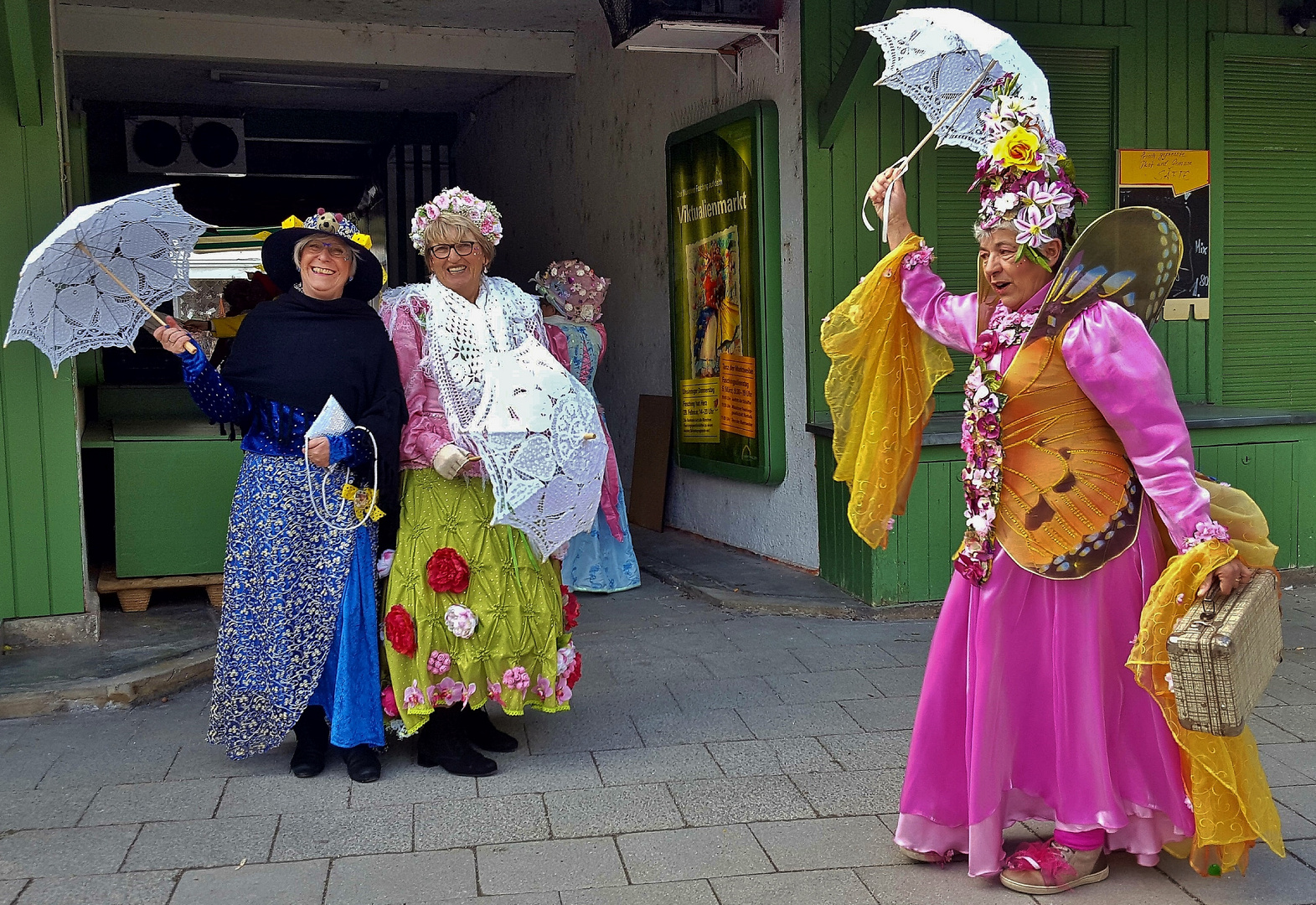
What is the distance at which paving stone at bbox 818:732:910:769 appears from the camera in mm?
3932

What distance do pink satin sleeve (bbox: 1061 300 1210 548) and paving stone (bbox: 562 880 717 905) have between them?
1.39 m

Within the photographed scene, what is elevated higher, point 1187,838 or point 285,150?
point 285,150

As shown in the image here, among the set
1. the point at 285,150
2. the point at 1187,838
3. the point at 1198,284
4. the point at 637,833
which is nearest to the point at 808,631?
the point at 637,833

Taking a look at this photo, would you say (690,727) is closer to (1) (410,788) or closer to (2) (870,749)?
(2) (870,749)

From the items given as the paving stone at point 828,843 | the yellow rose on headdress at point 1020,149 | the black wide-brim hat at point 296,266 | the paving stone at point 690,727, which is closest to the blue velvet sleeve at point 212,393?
the black wide-brim hat at point 296,266

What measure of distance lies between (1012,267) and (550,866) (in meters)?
1.88

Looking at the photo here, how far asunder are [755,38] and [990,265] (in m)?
4.12

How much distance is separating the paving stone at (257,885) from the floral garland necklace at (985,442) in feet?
5.86

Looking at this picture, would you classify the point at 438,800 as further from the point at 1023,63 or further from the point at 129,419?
the point at 129,419

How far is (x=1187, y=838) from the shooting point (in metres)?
2.98

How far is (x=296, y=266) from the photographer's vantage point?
3861 millimetres

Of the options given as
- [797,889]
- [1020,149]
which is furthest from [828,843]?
[1020,149]

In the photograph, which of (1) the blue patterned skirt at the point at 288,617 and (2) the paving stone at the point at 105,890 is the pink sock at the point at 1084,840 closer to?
(1) the blue patterned skirt at the point at 288,617

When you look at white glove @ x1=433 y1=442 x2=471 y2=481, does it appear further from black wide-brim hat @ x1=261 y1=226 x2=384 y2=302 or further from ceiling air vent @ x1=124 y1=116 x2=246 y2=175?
ceiling air vent @ x1=124 y1=116 x2=246 y2=175
